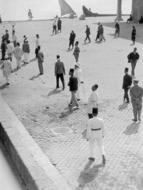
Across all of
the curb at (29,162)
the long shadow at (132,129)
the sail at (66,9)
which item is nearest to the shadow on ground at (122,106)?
the long shadow at (132,129)

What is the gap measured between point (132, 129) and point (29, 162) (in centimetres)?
447

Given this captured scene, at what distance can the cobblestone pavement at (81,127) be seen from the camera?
1009 centimetres

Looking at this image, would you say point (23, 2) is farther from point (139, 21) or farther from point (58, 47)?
point (58, 47)

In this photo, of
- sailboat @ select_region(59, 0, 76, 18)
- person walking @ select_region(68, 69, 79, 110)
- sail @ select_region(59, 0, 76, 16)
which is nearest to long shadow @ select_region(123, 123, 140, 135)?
person walking @ select_region(68, 69, 79, 110)

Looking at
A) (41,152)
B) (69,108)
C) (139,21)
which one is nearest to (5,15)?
(139,21)

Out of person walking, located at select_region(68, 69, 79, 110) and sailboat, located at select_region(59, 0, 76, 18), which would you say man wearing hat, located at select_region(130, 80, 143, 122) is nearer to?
person walking, located at select_region(68, 69, 79, 110)

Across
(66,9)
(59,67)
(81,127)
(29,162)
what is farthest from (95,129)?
(66,9)

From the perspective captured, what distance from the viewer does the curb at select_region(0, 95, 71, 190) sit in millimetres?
8906

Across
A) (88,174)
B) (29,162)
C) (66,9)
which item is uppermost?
(66,9)

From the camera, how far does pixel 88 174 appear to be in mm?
10188

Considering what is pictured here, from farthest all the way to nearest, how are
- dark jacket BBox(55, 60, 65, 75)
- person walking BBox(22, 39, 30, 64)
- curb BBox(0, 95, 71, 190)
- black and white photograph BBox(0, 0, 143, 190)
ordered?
person walking BBox(22, 39, 30, 64) → dark jacket BBox(55, 60, 65, 75) → black and white photograph BBox(0, 0, 143, 190) → curb BBox(0, 95, 71, 190)

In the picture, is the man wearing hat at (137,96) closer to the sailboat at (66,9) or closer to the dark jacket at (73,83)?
the dark jacket at (73,83)

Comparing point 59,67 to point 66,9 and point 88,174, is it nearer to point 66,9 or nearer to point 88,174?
point 88,174

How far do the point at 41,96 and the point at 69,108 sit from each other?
7.69 feet
